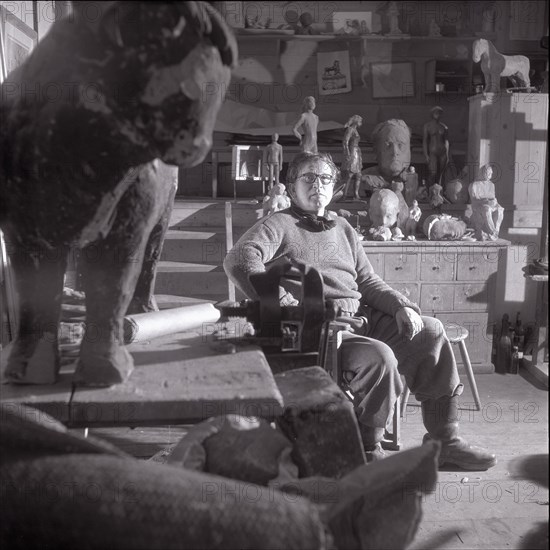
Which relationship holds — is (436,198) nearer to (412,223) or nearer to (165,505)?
(412,223)

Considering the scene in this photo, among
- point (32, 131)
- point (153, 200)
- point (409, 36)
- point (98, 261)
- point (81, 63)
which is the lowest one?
point (98, 261)

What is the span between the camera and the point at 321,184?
3154 mm

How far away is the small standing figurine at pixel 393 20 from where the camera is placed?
8.42 m

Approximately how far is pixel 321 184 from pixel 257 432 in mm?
1947

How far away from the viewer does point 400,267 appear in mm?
5391

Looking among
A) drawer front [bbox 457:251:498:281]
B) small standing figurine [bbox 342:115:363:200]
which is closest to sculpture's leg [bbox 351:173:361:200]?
small standing figurine [bbox 342:115:363:200]

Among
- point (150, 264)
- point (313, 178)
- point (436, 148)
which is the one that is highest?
point (436, 148)

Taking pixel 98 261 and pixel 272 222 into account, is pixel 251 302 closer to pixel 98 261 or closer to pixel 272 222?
pixel 98 261

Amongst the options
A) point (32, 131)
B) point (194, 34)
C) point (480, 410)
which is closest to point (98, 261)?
point (32, 131)

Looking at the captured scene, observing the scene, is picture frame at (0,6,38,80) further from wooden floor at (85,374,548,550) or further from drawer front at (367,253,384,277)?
drawer front at (367,253,384,277)

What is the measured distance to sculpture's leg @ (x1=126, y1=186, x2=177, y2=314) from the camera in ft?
5.74

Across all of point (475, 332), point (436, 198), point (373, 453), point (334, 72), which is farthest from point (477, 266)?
point (334, 72)

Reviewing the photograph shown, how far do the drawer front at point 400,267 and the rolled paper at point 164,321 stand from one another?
3.39 m

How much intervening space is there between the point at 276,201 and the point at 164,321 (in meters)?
3.89
